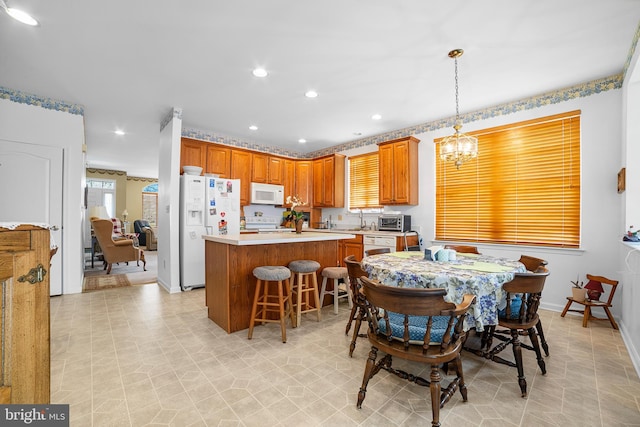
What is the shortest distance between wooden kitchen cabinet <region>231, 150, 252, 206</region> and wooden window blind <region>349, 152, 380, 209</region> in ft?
6.88

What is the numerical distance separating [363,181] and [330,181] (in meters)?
0.71

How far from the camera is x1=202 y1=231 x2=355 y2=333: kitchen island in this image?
2869 millimetres

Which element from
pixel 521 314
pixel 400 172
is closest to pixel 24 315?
pixel 521 314

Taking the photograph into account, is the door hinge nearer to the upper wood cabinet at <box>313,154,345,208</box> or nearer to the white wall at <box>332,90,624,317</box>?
the white wall at <box>332,90,624,317</box>

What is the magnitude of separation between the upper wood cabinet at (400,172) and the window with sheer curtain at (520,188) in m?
0.45

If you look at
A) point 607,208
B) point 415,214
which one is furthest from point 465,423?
point 415,214

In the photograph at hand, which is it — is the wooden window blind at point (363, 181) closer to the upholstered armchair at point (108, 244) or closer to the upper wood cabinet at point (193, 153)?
the upper wood cabinet at point (193, 153)

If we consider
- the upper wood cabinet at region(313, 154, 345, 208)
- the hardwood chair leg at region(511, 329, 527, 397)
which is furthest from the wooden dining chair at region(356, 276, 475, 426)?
the upper wood cabinet at region(313, 154, 345, 208)

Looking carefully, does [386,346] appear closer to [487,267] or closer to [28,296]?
[487,267]

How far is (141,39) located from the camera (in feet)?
8.72

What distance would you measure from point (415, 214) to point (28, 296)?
15.6 ft

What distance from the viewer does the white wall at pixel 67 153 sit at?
12.8ft

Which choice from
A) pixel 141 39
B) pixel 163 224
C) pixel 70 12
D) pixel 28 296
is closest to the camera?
pixel 28 296

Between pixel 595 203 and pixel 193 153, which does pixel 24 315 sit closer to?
pixel 193 153
